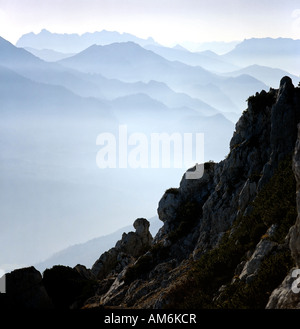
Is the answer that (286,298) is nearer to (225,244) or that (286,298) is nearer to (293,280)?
(293,280)

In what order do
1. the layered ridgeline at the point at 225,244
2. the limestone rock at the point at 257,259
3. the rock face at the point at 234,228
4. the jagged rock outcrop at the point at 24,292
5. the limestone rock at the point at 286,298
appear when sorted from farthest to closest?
1. the jagged rock outcrop at the point at 24,292
2. the rock face at the point at 234,228
3. the limestone rock at the point at 257,259
4. the layered ridgeline at the point at 225,244
5. the limestone rock at the point at 286,298

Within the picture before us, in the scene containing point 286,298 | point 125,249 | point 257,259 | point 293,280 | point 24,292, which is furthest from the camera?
point 125,249

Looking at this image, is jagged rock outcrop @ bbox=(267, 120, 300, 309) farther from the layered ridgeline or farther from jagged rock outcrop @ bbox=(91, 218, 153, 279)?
jagged rock outcrop @ bbox=(91, 218, 153, 279)

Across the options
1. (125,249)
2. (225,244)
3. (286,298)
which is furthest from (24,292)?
(286,298)

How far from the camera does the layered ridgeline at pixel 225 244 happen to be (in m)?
29.5

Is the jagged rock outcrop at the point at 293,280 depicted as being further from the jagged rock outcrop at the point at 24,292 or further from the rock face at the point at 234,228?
the jagged rock outcrop at the point at 24,292

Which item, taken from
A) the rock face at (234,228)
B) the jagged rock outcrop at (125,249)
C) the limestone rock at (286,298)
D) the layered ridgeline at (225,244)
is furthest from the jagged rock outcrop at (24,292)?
the limestone rock at (286,298)

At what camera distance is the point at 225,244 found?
3947cm

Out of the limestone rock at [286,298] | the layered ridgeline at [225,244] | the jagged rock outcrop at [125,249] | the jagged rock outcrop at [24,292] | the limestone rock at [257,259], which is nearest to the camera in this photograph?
the limestone rock at [286,298]

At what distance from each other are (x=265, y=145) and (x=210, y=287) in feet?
54.4

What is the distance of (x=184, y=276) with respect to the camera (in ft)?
139
